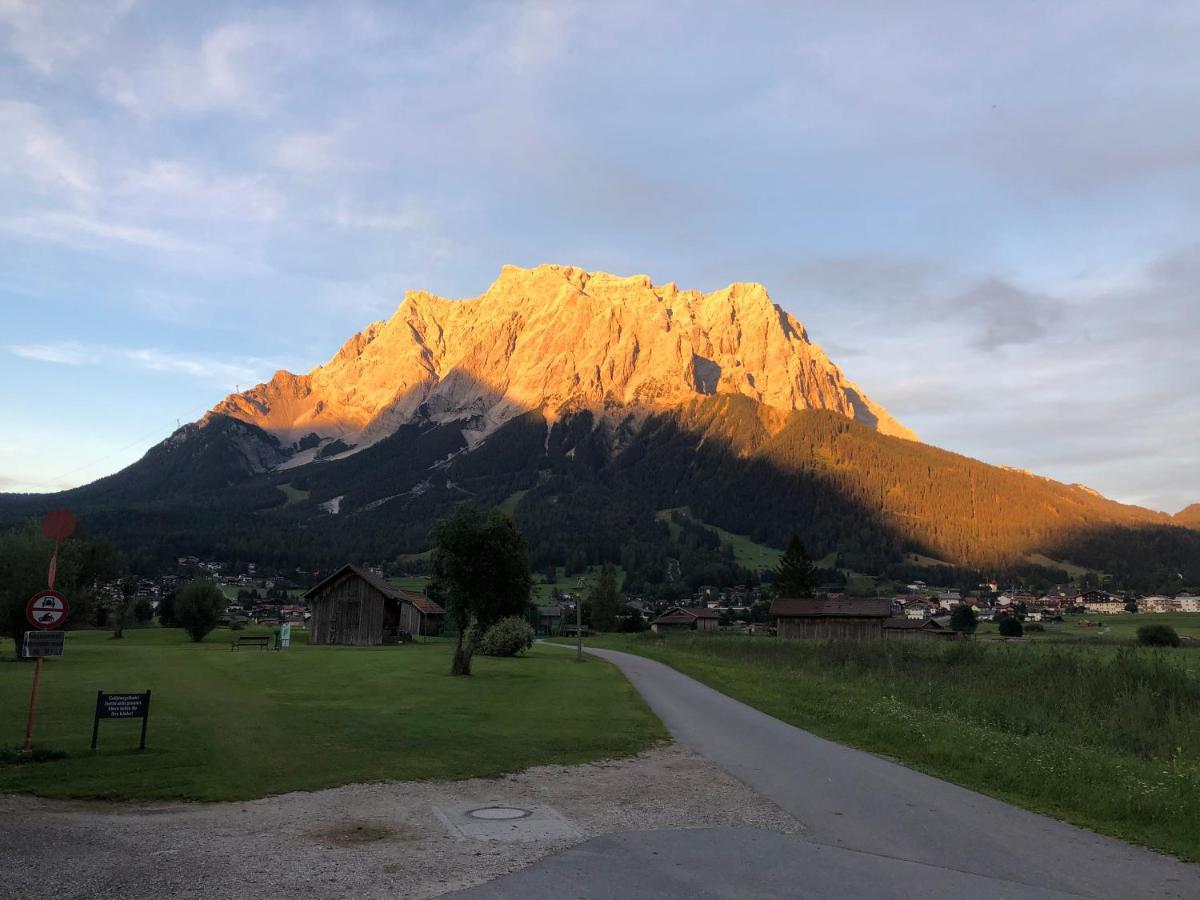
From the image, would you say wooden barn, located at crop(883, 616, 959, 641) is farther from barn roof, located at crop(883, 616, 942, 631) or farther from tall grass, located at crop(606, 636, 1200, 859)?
tall grass, located at crop(606, 636, 1200, 859)

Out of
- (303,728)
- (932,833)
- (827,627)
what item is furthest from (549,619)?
(932,833)

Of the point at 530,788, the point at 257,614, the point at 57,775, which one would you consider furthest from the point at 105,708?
the point at 257,614

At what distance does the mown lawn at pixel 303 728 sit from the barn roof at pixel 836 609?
2406 inches

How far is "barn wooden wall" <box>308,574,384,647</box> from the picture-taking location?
7688 cm

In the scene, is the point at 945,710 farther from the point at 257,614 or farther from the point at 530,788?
the point at 257,614

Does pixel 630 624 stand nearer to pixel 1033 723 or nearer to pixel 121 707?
pixel 1033 723

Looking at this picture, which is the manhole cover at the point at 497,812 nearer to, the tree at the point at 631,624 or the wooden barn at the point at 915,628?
the wooden barn at the point at 915,628

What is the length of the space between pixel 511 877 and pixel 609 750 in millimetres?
9301

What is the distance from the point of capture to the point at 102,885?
324 inches

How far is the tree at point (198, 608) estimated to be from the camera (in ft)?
244

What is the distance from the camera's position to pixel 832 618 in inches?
3676

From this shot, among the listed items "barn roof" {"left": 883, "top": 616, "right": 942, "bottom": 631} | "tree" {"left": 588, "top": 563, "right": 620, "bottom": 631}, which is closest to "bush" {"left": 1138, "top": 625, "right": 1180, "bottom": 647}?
"barn roof" {"left": 883, "top": 616, "right": 942, "bottom": 631}

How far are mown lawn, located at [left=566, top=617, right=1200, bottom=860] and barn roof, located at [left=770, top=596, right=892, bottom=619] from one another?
49.2 m

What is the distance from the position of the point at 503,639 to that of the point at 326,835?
46528 mm
